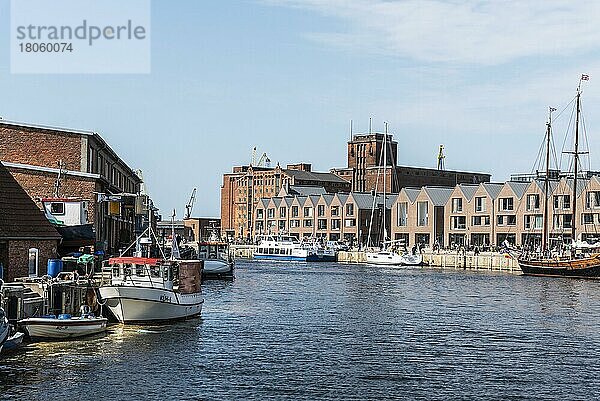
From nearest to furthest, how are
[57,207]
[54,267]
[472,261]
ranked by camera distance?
[54,267], [57,207], [472,261]

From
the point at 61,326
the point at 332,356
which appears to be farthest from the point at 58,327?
the point at 332,356

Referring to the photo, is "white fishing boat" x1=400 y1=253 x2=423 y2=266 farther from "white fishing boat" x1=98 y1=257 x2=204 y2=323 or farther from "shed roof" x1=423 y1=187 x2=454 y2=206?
"white fishing boat" x1=98 y1=257 x2=204 y2=323

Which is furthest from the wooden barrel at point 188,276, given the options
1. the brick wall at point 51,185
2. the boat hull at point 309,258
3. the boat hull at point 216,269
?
the boat hull at point 309,258

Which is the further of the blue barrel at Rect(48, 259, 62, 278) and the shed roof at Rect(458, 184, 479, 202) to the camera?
→ the shed roof at Rect(458, 184, 479, 202)

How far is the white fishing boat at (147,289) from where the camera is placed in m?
43.2

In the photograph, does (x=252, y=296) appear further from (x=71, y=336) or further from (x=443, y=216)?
(x=443, y=216)

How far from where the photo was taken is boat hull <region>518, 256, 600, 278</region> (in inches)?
3821

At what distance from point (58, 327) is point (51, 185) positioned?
22.5 m

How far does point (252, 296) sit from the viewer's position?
6688cm

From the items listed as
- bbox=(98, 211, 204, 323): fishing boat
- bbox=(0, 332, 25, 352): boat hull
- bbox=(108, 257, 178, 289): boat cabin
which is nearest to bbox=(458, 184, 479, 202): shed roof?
bbox=(98, 211, 204, 323): fishing boat

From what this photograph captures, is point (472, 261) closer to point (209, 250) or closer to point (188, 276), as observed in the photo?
point (209, 250)

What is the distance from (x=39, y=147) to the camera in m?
64.4

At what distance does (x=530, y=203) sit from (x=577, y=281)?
37243 mm

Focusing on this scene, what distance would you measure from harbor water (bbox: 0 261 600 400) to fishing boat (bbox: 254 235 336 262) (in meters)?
81.5
